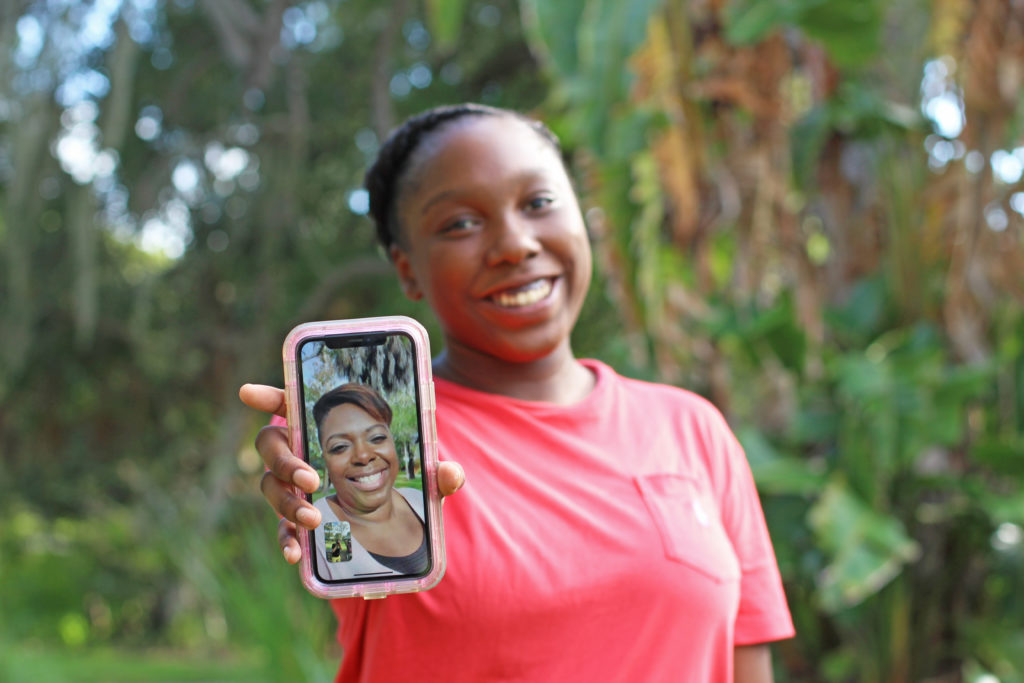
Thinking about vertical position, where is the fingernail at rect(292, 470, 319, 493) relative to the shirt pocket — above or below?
above

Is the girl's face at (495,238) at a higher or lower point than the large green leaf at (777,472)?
higher

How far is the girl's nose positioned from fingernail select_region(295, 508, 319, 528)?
0.38 meters

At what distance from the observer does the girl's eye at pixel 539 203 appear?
119 cm

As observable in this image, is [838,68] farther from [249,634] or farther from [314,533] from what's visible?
[314,533]

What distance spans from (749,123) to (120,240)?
237 inches

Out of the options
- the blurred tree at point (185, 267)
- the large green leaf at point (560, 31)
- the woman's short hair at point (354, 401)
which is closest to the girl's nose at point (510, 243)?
the woman's short hair at point (354, 401)

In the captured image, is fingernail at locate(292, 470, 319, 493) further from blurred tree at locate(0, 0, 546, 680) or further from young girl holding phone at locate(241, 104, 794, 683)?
blurred tree at locate(0, 0, 546, 680)

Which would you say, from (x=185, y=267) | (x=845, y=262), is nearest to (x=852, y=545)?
(x=845, y=262)

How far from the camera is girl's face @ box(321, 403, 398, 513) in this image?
37.9 inches

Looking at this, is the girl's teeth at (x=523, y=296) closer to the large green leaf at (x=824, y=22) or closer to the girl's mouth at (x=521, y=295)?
the girl's mouth at (x=521, y=295)

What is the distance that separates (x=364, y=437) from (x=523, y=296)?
30cm

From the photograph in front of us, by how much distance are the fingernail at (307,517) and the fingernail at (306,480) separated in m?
0.02

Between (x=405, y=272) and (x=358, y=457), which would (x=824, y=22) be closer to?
(x=405, y=272)

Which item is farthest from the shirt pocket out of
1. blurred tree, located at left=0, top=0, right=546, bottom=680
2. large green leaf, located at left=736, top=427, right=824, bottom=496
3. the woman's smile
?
blurred tree, located at left=0, top=0, right=546, bottom=680
